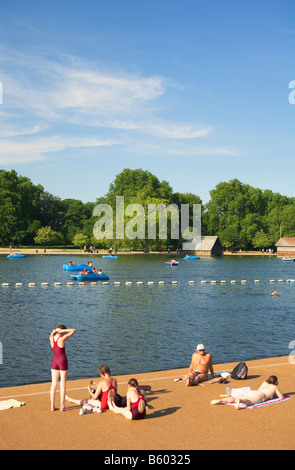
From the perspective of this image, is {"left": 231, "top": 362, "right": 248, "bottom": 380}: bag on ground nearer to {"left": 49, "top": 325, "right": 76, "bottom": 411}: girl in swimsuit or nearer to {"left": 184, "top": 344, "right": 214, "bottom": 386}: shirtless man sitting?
{"left": 184, "top": 344, "right": 214, "bottom": 386}: shirtless man sitting

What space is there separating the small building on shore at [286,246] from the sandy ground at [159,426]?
439 feet

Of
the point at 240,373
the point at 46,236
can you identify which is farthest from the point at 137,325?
the point at 46,236

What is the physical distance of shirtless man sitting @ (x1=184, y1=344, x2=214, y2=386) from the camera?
1445 centimetres

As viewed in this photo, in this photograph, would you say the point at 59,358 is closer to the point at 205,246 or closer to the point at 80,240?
the point at 80,240

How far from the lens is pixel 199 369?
1479 cm

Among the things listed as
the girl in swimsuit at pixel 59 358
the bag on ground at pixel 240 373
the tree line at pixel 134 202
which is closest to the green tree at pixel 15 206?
the tree line at pixel 134 202

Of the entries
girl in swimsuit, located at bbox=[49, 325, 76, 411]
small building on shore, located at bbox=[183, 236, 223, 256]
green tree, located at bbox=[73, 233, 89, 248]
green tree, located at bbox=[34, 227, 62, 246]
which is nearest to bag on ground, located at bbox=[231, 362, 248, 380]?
girl in swimsuit, located at bbox=[49, 325, 76, 411]

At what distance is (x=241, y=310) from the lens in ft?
117

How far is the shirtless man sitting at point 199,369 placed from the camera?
47.4 ft

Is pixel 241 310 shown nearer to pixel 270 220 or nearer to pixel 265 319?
pixel 265 319

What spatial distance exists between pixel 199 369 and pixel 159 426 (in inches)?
169

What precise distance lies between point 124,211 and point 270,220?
6046 cm

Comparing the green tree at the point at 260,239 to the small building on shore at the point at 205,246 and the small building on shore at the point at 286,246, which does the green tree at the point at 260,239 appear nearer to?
the small building on shore at the point at 286,246
